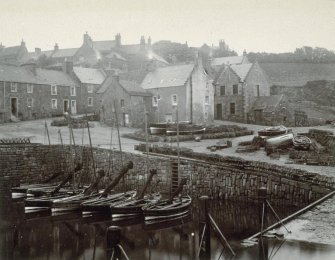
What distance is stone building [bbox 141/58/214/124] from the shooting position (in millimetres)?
23156

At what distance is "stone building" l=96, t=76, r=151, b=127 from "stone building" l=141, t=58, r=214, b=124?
2.87 ft

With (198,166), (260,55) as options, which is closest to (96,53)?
(260,55)

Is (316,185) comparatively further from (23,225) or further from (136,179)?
(23,225)

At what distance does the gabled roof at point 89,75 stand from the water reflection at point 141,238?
14.7 metres

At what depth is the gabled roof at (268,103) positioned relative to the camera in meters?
21.6

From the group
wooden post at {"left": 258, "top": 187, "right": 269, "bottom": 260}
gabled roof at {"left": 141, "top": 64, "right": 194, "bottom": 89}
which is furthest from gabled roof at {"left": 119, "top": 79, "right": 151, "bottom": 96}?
wooden post at {"left": 258, "top": 187, "right": 269, "bottom": 260}

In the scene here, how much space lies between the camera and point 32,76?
2209 centimetres

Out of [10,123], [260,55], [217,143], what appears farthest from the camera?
[260,55]

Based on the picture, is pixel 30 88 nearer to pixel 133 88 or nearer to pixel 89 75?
pixel 89 75

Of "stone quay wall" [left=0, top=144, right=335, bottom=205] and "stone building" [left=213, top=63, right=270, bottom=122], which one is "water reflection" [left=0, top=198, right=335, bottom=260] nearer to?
"stone quay wall" [left=0, top=144, right=335, bottom=205]

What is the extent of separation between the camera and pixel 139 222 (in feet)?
37.2

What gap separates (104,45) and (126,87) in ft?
62.8

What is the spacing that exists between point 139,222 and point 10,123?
25.3 feet

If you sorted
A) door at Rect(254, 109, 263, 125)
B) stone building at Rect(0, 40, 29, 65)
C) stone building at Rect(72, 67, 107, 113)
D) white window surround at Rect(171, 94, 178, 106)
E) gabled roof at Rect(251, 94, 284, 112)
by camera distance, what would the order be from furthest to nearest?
1. white window surround at Rect(171, 94, 178, 106)
2. stone building at Rect(72, 67, 107, 113)
3. door at Rect(254, 109, 263, 125)
4. gabled roof at Rect(251, 94, 284, 112)
5. stone building at Rect(0, 40, 29, 65)
